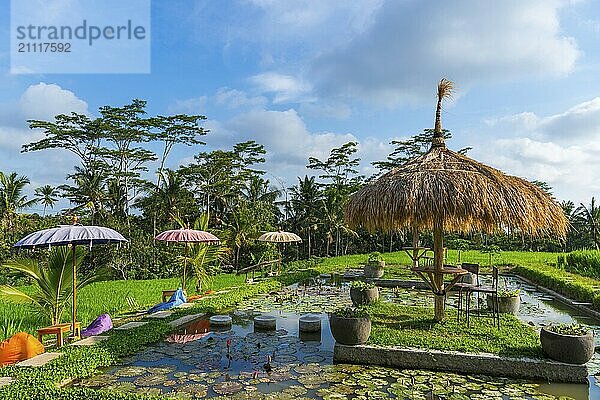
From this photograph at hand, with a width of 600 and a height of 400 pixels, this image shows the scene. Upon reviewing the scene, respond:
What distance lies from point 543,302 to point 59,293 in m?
10.2

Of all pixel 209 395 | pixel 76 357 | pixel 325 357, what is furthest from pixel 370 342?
pixel 76 357

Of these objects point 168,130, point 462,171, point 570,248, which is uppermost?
point 168,130

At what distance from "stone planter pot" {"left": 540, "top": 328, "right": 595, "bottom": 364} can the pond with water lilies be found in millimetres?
289

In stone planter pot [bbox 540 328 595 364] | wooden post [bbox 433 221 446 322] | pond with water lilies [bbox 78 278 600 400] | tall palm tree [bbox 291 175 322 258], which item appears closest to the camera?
pond with water lilies [bbox 78 278 600 400]

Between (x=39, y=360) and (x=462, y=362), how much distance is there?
4.97m

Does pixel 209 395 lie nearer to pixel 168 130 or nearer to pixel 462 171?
pixel 462 171

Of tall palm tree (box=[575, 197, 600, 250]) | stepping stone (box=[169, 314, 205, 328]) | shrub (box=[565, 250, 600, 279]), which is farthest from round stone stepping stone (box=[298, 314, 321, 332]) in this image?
tall palm tree (box=[575, 197, 600, 250])

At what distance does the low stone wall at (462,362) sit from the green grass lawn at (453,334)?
20cm

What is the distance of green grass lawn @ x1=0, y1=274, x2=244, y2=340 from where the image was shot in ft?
25.4

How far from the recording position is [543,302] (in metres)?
10.8

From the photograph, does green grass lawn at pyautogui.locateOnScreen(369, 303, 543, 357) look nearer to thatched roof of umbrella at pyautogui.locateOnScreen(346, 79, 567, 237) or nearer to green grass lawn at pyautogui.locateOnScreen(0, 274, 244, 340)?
thatched roof of umbrella at pyautogui.locateOnScreen(346, 79, 567, 237)

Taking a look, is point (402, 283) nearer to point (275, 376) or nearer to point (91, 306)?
point (91, 306)

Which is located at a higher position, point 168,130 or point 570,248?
point 168,130

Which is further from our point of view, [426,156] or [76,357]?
[426,156]
